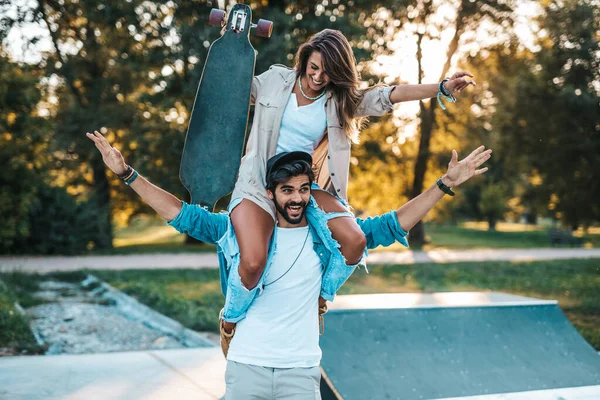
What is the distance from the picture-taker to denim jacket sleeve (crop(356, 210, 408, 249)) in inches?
118

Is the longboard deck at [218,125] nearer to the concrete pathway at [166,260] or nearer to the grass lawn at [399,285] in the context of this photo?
the grass lawn at [399,285]

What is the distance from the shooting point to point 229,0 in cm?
2038

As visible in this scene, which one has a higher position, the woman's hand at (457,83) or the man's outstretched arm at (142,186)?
the woman's hand at (457,83)

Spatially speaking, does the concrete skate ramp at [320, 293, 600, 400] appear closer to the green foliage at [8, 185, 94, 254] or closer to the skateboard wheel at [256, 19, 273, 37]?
the skateboard wheel at [256, 19, 273, 37]

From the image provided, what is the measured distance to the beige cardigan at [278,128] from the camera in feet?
10.4

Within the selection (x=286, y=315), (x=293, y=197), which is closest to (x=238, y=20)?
(x=293, y=197)

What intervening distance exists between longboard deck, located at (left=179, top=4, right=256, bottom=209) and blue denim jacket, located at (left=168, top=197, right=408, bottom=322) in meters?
0.41

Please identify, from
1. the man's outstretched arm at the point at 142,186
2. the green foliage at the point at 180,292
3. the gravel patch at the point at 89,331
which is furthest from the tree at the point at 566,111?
the man's outstretched arm at the point at 142,186

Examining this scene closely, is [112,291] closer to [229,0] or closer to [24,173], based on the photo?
[24,173]

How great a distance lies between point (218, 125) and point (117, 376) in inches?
111

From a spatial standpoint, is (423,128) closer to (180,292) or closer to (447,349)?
(180,292)

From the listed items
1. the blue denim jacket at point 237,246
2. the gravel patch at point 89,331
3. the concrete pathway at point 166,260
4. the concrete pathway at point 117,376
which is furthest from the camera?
the concrete pathway at point 166,260

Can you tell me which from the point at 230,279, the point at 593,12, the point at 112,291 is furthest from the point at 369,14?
the point at 230,279

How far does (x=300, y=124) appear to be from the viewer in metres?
3.28
